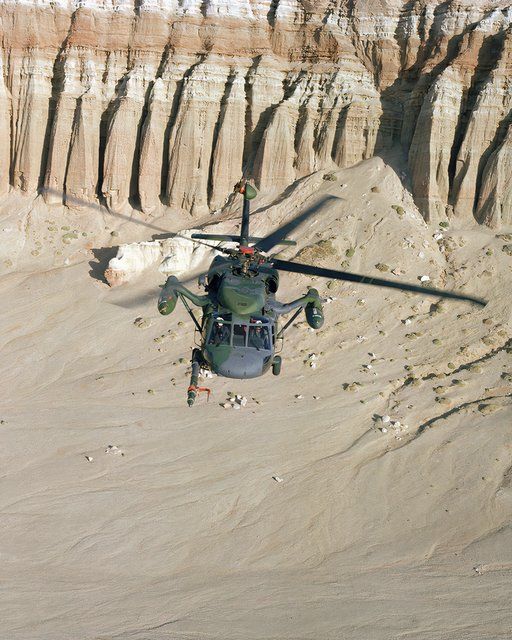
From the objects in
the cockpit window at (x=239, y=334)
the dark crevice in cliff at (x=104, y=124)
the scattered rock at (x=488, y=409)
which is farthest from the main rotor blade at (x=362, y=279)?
the dark crevice in cliff at (x=104, y=124)

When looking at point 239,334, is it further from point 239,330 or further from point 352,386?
point 352,386

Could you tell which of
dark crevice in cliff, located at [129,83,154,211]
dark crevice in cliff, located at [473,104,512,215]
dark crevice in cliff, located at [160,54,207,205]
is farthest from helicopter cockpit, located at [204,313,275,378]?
dark crevice in cliff, located at [129,83,154,211]

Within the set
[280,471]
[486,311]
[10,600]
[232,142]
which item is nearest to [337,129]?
[232,142]

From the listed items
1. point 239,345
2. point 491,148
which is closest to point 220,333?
point 239,345

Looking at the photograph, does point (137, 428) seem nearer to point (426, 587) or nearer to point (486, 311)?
point (426, 587)

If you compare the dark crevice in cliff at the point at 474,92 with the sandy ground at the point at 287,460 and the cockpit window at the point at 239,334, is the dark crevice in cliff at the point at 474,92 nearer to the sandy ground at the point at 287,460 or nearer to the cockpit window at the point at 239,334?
the sandy ground at the point at 287,460

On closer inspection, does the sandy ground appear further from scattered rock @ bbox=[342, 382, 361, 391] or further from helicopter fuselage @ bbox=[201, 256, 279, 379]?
helicopter fuselage @ bbox=[201, 256, 279, 379]
